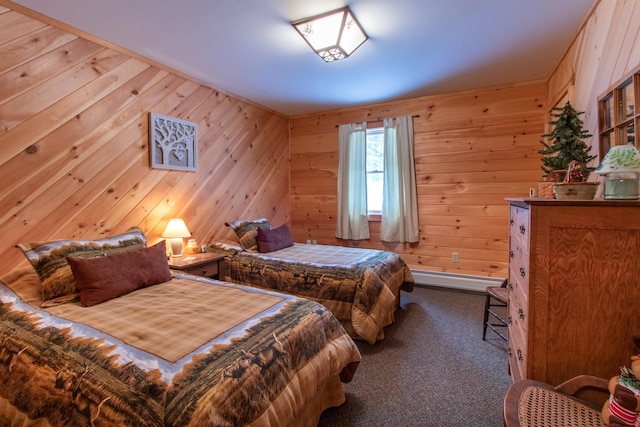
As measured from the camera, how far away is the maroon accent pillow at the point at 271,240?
10.9ft

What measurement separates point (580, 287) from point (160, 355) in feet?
5.62

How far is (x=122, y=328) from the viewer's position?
1446mm

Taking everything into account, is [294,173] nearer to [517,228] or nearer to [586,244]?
[517,228]

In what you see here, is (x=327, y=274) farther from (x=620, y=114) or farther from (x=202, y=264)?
(x=620, y=114)

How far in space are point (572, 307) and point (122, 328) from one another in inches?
78.3

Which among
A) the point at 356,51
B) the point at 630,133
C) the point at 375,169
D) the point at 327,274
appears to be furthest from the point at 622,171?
the point at 375,169

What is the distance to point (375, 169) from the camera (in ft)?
14.4

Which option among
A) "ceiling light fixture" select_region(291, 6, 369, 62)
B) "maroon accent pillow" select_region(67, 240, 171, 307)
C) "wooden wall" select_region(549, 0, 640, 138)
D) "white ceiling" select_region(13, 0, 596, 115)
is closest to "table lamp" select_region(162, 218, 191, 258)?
"maroon accent pillow" select_region(67, 240, 171, 307)

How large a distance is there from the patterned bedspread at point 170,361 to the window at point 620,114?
1.90 metres

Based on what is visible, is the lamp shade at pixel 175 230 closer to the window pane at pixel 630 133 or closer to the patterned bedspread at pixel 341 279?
the patterned bedspread at pixel 341 279

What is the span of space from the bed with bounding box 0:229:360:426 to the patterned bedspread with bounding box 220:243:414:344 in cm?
68

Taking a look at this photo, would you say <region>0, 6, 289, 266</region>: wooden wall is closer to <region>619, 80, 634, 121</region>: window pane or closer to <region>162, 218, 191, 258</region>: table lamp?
<region>162, 218, 191, 258</region>: table lamp

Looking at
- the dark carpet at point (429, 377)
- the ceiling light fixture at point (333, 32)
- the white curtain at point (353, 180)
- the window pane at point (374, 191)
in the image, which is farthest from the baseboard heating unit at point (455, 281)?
the ceiling light fixture at point (333, 32)

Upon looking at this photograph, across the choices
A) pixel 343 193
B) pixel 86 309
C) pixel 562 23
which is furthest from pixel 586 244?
pixel 343 193
